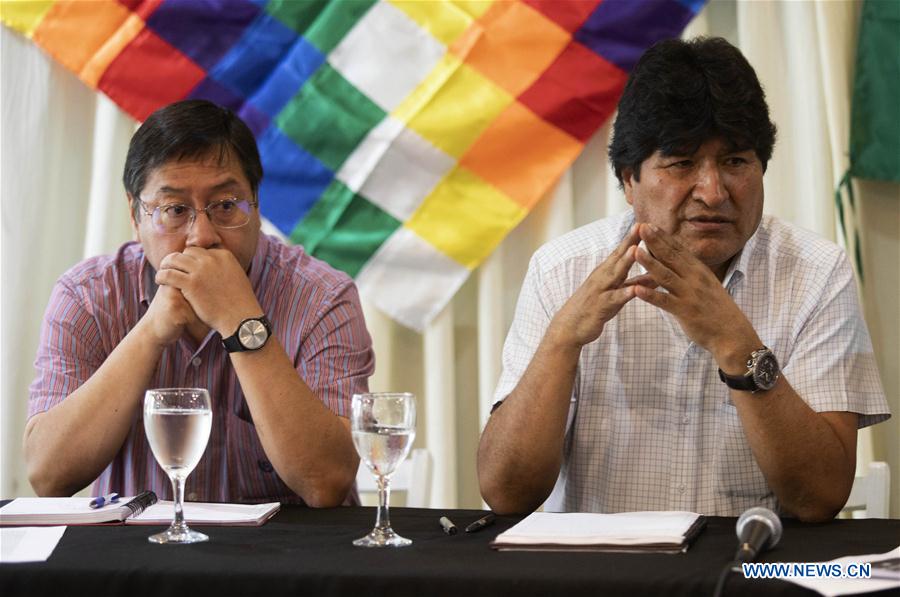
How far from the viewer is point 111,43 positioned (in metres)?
2.65

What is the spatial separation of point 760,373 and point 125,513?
2.88ft

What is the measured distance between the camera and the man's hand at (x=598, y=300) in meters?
1.57

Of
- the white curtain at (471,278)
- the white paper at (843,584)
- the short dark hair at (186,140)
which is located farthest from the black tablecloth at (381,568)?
A: the white curtain at (471,278)

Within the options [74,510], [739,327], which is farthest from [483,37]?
[74,510]

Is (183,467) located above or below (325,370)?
below

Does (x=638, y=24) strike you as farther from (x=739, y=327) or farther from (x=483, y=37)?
(x=739, y=327)

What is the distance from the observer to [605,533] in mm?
1108

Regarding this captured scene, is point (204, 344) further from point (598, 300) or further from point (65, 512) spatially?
point (598, 300)

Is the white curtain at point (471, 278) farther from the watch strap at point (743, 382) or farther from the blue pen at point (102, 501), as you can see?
the blue pen at point (102, 501)

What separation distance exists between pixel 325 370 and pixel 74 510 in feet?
1.87

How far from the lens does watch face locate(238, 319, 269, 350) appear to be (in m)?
1.68

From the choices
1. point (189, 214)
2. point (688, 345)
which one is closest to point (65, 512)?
point (189, 214)

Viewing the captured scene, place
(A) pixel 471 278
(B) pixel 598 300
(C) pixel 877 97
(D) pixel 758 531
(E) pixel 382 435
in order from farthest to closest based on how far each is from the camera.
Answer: (A) pixel 471 278 < (C) pixel 877 97 < (B) pixel 598 300 < (E) pixel 382 435 < (D) pixel 758 531

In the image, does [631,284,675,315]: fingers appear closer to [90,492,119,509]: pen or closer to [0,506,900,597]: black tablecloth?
[0,506,900,597]: black tablecloth
